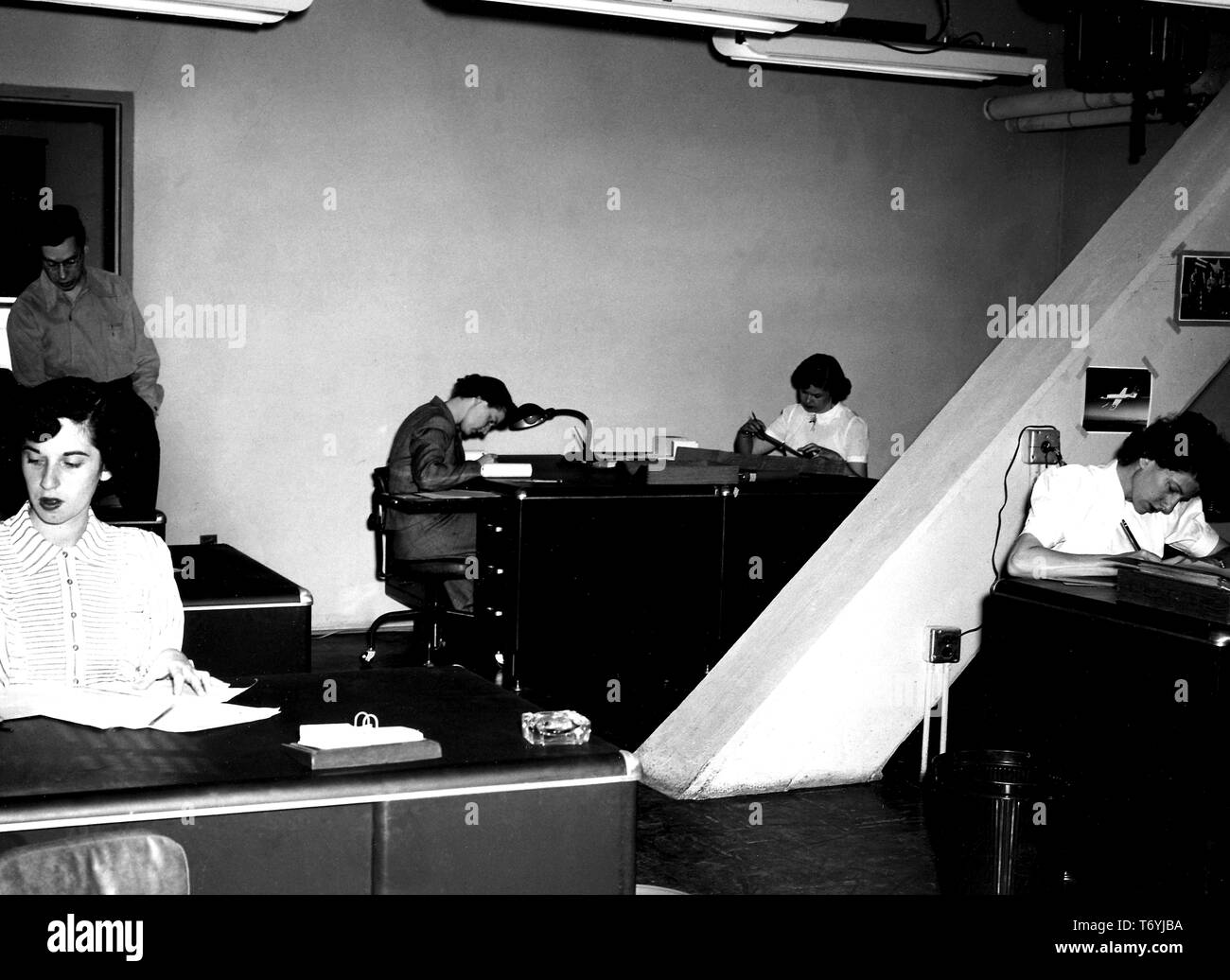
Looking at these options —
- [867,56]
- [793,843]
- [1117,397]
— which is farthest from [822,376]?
[793,843]

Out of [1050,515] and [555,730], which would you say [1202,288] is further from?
[555,730]

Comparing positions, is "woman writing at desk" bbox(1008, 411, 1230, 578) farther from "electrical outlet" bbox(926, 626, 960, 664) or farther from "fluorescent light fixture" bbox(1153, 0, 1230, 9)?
"fluorescent light fixture" bbox(1153, 0, 1230, 9)

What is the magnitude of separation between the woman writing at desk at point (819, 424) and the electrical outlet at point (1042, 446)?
93.8 inches

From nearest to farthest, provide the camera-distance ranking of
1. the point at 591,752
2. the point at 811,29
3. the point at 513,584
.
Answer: the point at 591,752
the point at 513,584
the point at 811,29

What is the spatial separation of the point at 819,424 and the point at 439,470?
241 centimetres

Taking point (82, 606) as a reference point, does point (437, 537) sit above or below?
below

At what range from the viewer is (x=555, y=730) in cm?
234

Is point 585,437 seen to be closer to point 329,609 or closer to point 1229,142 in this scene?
point 329,609

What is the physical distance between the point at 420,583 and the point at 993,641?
2.60 m

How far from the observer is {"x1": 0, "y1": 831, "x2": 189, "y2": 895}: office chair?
64.4 inches

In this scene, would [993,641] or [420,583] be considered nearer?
[993,641]

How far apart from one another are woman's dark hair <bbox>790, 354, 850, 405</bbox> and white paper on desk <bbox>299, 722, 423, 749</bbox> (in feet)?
16.2
